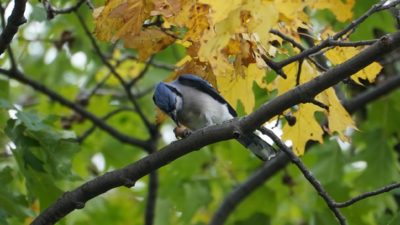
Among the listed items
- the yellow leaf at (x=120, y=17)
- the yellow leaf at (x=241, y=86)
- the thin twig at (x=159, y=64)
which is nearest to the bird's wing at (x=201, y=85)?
the yellow leaf at (x=241, y=86)

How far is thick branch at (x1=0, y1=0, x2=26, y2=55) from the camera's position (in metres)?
3.11

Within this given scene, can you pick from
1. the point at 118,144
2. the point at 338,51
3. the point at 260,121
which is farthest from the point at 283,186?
the point at 260,121

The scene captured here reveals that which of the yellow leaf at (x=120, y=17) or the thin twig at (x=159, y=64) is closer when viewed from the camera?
the yellow leaf at (x=120, y=17)

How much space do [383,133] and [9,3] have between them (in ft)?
9.74

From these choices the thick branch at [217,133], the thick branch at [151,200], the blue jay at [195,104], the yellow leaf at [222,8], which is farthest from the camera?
the thick branch at [151,200]

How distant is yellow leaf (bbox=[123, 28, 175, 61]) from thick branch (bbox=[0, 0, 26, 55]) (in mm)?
408

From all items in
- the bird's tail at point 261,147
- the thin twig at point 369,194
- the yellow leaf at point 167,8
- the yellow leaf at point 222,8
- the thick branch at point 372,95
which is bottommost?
the thick branch at point 372,95

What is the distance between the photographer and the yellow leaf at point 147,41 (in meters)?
3.30

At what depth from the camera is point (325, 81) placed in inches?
108

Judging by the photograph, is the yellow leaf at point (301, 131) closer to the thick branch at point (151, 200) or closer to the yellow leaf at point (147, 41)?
the yellow leaf at point (147, 41)

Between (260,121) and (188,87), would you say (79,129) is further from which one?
(260,121)

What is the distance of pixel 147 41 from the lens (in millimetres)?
3377

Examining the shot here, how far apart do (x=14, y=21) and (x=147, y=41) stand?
547 millimetres

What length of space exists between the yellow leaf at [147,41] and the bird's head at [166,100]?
51 cm
